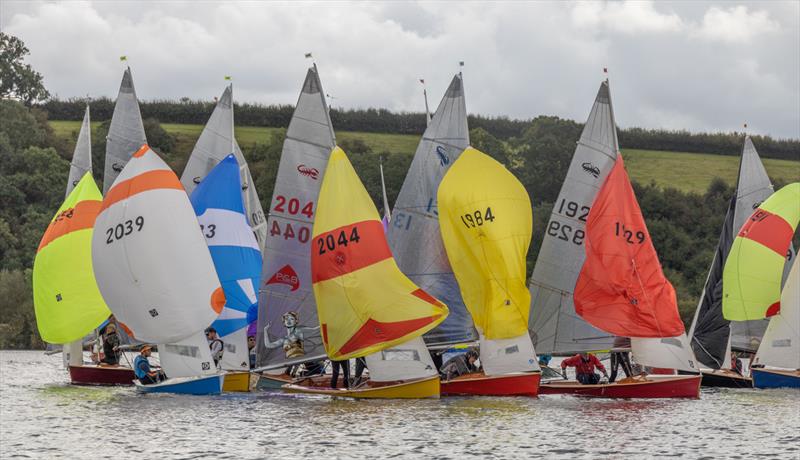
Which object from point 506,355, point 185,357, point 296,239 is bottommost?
point 506,355

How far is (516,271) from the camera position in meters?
41.1

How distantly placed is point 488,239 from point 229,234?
8729 millimetres

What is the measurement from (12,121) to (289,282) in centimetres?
6188

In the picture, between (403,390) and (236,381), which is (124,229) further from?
(403,390)

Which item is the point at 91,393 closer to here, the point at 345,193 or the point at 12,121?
the point at 345,193

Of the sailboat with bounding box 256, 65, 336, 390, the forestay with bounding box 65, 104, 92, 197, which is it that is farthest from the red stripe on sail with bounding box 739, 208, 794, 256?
the forestay with bounding box 65, 104, 92, 197

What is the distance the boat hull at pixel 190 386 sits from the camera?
39.6m

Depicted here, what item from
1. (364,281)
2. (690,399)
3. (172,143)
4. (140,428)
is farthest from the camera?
(172,143)

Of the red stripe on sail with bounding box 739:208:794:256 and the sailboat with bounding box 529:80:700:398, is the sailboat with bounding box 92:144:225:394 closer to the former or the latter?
the sailboat with bounding box 529:80:700:398

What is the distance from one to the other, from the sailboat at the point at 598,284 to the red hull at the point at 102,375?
43.8ft

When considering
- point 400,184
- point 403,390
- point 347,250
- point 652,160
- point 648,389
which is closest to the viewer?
point 403,390

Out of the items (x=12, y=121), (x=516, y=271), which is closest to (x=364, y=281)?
(x=516, y=271)

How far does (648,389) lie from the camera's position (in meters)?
40.9

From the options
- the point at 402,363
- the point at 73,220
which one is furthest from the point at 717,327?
the point at 73,220
